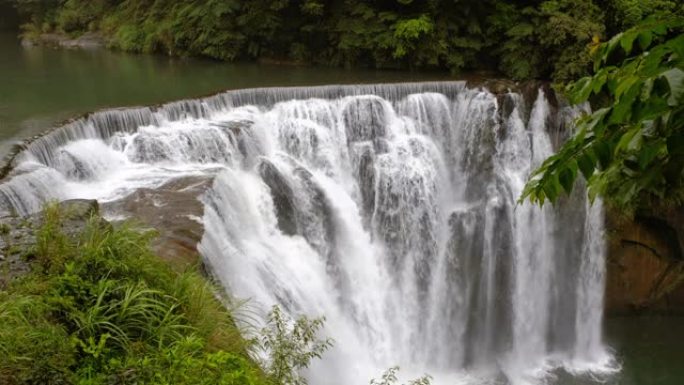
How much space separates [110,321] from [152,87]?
11813mm

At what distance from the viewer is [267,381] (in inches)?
168

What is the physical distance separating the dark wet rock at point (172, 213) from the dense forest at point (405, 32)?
8429 millimetres

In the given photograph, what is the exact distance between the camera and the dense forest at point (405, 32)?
14.0 meters

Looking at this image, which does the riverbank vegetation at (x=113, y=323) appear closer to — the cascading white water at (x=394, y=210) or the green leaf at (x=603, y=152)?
the green leaf at (x=603, y=152)

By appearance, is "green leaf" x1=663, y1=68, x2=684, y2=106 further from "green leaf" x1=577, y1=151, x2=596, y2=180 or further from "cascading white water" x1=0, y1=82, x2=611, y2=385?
"cascading white water" x1=0, y1=82, x2=611, y2=385

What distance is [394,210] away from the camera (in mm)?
Answer: 11555

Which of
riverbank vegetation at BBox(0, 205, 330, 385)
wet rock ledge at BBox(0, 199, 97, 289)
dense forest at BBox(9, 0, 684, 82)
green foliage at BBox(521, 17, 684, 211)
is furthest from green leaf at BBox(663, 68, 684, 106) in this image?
dense forest at BBox(9, 0, 684, 82)

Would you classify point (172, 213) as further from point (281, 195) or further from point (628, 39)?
point (628, 39)

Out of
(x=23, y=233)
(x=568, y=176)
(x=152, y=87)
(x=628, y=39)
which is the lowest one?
(x=23, y=233)

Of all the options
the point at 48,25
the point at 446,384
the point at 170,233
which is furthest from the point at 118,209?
the point at 48,25

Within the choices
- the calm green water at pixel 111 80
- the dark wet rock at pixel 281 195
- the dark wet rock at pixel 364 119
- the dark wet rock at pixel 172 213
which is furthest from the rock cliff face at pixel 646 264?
the dark wet rock at pixel 172 213

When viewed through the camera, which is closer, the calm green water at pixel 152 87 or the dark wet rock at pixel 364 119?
the calm green water at pixel 152 87

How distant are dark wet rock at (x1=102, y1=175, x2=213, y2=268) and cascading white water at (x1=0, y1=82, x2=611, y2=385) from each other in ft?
1.35

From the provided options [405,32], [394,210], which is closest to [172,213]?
[394,210]
